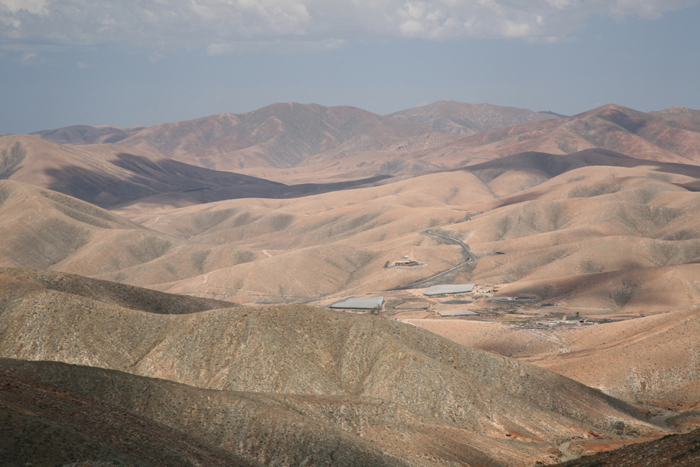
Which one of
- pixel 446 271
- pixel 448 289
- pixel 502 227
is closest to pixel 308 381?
pixel 448 289

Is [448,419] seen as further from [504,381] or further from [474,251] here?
[474,251]

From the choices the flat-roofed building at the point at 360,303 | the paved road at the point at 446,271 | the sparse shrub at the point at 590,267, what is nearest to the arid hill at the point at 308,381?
the flat-roofed building at the point at 360,303

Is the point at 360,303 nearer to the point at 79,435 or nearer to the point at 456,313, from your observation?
the point at 456,313

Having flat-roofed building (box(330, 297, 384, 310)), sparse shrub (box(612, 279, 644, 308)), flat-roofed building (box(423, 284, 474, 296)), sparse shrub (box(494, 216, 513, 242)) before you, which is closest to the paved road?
flat-roofed building (box(423, 284, 474, 296))

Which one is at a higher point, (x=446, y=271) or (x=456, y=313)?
(x=456, y=313)

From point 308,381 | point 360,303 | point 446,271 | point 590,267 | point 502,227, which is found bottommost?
point 360,303

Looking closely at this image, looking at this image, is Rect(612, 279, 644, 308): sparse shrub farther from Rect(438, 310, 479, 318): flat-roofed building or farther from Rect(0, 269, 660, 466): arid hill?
Rect(0, 269, 660, 466): arid hill
